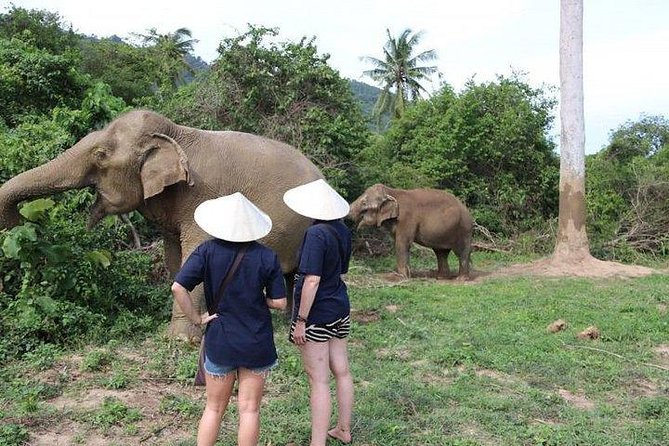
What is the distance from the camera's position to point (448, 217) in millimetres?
12242

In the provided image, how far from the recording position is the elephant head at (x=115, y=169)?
6.26 meters

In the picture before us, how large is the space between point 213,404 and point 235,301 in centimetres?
61

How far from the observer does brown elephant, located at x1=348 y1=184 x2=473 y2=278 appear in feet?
39.4

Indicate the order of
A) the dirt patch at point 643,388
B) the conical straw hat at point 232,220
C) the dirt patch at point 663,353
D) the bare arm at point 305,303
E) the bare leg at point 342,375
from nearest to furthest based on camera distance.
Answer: the conical straw hat at point 232,220 < the bare arm at point 305,303 < the bare leg at point 342,375 < the dirt patch at point 643,388 < the dirt patch at point 663,353

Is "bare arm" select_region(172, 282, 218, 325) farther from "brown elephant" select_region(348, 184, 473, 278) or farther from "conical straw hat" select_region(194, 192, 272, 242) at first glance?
"brown elephant" select_region(348, 184, 473, 278)

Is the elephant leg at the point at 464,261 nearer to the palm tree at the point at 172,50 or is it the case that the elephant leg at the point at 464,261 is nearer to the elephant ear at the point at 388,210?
the elephant ear at the point at 388,210

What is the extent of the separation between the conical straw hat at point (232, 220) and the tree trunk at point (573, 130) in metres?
10.9

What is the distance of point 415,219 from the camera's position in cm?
1213

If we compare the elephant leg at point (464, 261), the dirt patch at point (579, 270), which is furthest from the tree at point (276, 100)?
the dirt patch at point (579, 270)

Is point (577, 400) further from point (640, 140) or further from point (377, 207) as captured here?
point (640, 140)

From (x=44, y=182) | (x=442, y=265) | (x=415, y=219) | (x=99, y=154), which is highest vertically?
(x=99, y=154)

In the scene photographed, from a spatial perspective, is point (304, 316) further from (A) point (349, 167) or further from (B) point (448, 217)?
(A) point (349, 167)

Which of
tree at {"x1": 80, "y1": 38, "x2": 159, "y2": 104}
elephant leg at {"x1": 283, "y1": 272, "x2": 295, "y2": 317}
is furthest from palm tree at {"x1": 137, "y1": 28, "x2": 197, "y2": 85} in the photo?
elephant leg at {"x1": 283, "y1": 272, "x2": 295, "y2": 317}

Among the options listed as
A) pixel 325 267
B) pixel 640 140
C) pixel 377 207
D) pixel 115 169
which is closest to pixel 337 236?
pixel 325 267
